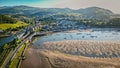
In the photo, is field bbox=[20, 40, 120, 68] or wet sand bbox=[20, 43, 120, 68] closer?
wet sand bbox=[20, 43, 120, 68]

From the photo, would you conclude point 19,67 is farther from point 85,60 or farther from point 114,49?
point 114,49

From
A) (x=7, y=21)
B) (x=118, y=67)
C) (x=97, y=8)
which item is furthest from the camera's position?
(x=97, y=8)

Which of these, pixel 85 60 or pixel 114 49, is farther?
pixel 114 49

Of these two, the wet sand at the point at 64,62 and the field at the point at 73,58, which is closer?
the wet sand at the point at 64,62

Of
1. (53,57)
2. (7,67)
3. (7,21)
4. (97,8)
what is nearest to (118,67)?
(53,57)

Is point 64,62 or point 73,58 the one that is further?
point 73,58

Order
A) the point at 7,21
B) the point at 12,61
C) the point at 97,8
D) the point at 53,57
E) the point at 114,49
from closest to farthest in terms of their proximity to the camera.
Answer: the point at 12,61, the point at 53,57, the point at 114,49, the point at 7,21, the point at 97,8

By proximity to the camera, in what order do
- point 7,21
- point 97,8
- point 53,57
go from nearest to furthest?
1. point 53,57
2. point 7,21
3. point 97,8

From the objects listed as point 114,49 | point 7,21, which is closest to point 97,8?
point 7,21

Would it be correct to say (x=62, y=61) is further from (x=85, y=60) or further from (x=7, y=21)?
(x=7, y=21)
